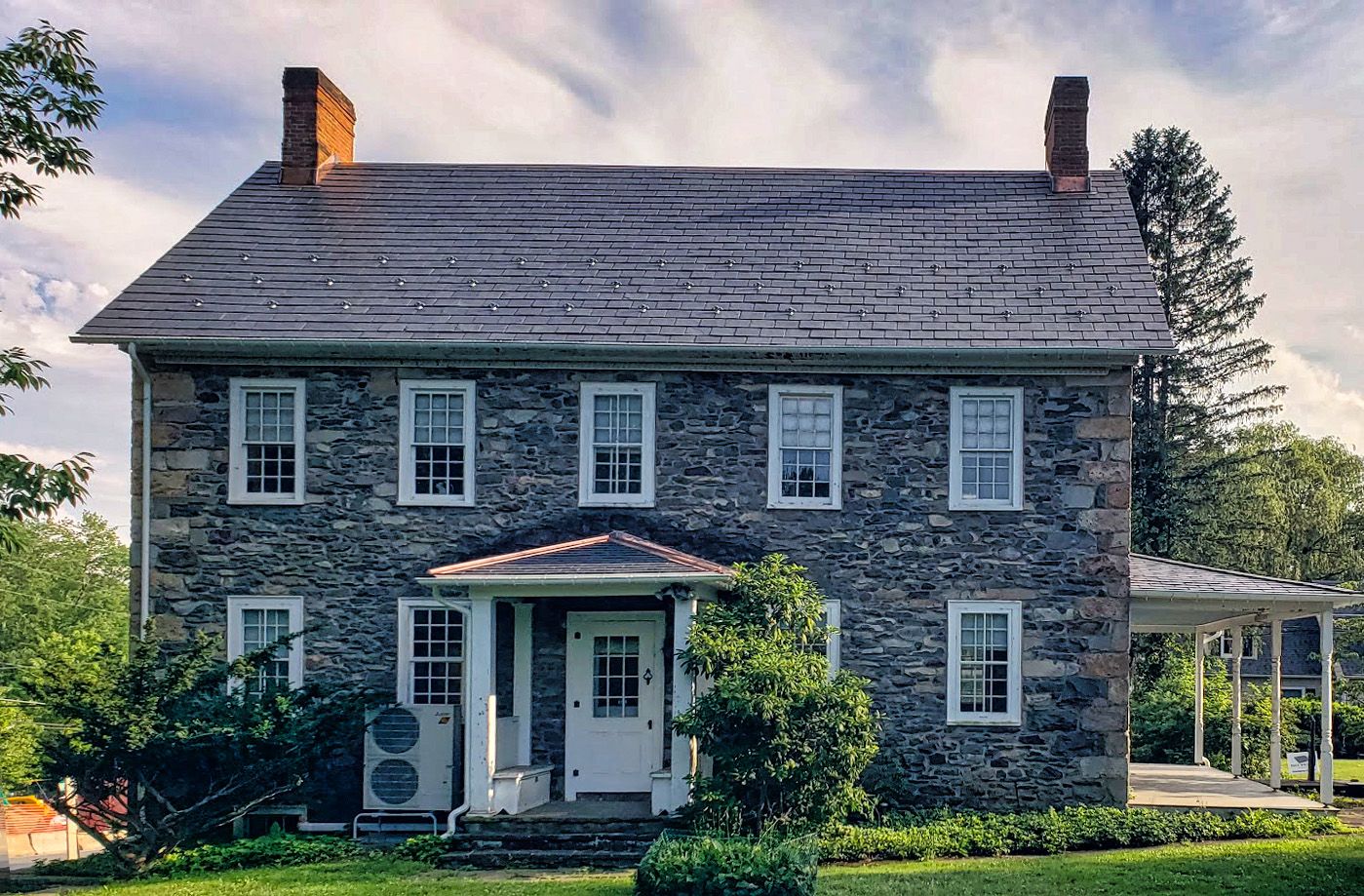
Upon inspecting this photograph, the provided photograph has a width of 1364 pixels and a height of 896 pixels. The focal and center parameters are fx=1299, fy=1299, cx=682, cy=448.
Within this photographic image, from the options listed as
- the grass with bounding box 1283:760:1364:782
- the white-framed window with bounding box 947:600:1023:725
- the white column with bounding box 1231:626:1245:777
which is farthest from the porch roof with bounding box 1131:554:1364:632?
the grass with bounding box 1283:760:1364:782

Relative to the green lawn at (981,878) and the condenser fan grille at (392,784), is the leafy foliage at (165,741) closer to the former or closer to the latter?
the condenser fan grille at (392,784)

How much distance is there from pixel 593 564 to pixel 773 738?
2807 mm

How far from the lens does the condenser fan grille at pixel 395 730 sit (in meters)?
15.3

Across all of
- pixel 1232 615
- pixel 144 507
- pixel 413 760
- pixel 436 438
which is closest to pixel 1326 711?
pixel 1232 615

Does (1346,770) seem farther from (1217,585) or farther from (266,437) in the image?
(266,437)

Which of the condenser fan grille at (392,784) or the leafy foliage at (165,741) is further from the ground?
the leafy foliage at (165,741)

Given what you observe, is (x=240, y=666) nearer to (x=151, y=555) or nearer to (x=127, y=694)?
(x=127, y=694)

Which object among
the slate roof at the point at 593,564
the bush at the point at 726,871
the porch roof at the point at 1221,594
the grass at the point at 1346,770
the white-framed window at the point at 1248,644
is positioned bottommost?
the grass at the point at 1346,770

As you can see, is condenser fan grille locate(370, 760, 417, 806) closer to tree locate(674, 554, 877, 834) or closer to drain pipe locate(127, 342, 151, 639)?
drain pipe locate(127, 342, 151, 639)

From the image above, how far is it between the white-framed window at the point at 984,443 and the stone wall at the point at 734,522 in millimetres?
150

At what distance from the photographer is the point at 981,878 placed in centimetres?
1218

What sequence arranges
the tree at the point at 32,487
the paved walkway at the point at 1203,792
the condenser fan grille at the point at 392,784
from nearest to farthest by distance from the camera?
the tree at the point at 32,487
the condenser fan grille at the point at 392,784
the paved walkway at the point at 1203,792

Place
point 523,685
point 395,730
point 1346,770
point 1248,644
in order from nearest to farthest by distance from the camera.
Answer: point 395,730
point 523,685
point 1346,770
point 1248,644

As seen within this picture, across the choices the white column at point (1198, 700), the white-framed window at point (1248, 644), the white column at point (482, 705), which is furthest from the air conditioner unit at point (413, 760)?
the white-framed window at point (1248, 644)
